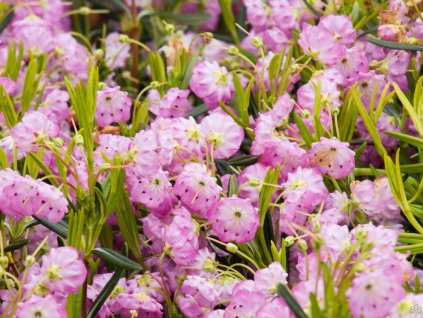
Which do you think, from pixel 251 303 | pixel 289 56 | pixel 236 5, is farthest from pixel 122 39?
pixel 236 5

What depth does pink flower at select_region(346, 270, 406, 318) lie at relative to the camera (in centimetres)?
82

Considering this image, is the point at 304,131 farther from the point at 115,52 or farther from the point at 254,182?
the point at 115,52

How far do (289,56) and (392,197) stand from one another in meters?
0.29

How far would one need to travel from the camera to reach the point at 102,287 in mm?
1109

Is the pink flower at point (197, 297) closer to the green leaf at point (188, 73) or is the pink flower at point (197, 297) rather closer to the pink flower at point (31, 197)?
the pink flower at point (31, 197)

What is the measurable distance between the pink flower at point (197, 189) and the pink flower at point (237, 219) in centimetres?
2

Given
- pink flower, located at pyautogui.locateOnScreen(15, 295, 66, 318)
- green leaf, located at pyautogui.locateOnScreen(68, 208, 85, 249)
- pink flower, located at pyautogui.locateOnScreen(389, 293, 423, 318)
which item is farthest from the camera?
green leaf, located at pyautogui.locateOnScreen(68, 208, 85, 249)

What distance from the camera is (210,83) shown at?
4.25ft

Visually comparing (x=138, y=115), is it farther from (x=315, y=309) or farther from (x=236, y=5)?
(x=236, y=5)

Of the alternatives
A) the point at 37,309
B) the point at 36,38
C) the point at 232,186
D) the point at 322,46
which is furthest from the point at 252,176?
the point at 36,38

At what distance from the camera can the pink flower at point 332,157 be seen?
1.11 m

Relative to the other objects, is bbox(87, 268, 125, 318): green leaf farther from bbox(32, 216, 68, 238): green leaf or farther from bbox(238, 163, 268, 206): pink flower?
bbox(238, 163, 268, 206): pink flower

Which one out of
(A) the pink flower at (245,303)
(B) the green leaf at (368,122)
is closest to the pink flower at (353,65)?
(B) the green leaf at (368,122)

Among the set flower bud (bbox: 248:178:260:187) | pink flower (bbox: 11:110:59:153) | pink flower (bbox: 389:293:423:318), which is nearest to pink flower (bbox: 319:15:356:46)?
flower bud (bbox: 248:178:260:187)
